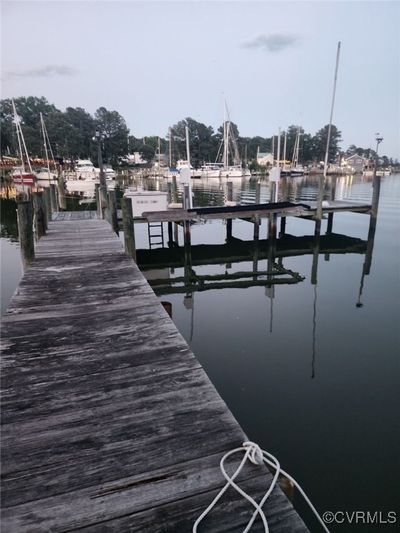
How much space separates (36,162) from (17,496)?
74.9m

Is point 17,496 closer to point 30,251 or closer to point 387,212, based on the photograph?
A: point 30,251

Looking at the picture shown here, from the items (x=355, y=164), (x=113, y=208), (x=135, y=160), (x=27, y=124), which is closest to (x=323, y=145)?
(x=355, y=164)

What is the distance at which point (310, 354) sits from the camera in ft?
23.4

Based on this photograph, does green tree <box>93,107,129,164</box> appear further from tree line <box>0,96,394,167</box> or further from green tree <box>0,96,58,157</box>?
green tree <box>0,96,58,157</box>

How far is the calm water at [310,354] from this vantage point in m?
4.25

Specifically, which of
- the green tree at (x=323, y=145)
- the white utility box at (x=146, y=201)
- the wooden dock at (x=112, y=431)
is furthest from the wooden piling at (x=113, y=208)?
the green tree at (x=323, y=145)

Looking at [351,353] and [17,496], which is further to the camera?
[351,353]

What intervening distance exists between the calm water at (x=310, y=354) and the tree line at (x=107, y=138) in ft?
218

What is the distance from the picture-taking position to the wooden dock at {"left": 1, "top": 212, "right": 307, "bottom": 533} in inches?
75.2

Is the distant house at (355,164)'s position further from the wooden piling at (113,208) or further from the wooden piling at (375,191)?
the wooden piling at (113,208)

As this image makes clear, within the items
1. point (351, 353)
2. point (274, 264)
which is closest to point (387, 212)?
point (274, 264)

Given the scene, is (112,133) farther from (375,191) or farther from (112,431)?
(112,431)

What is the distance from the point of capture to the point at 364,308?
9.78m

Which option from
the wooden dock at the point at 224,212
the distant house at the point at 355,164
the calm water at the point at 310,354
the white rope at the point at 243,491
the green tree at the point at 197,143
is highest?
the green tree at the point at 197,143
